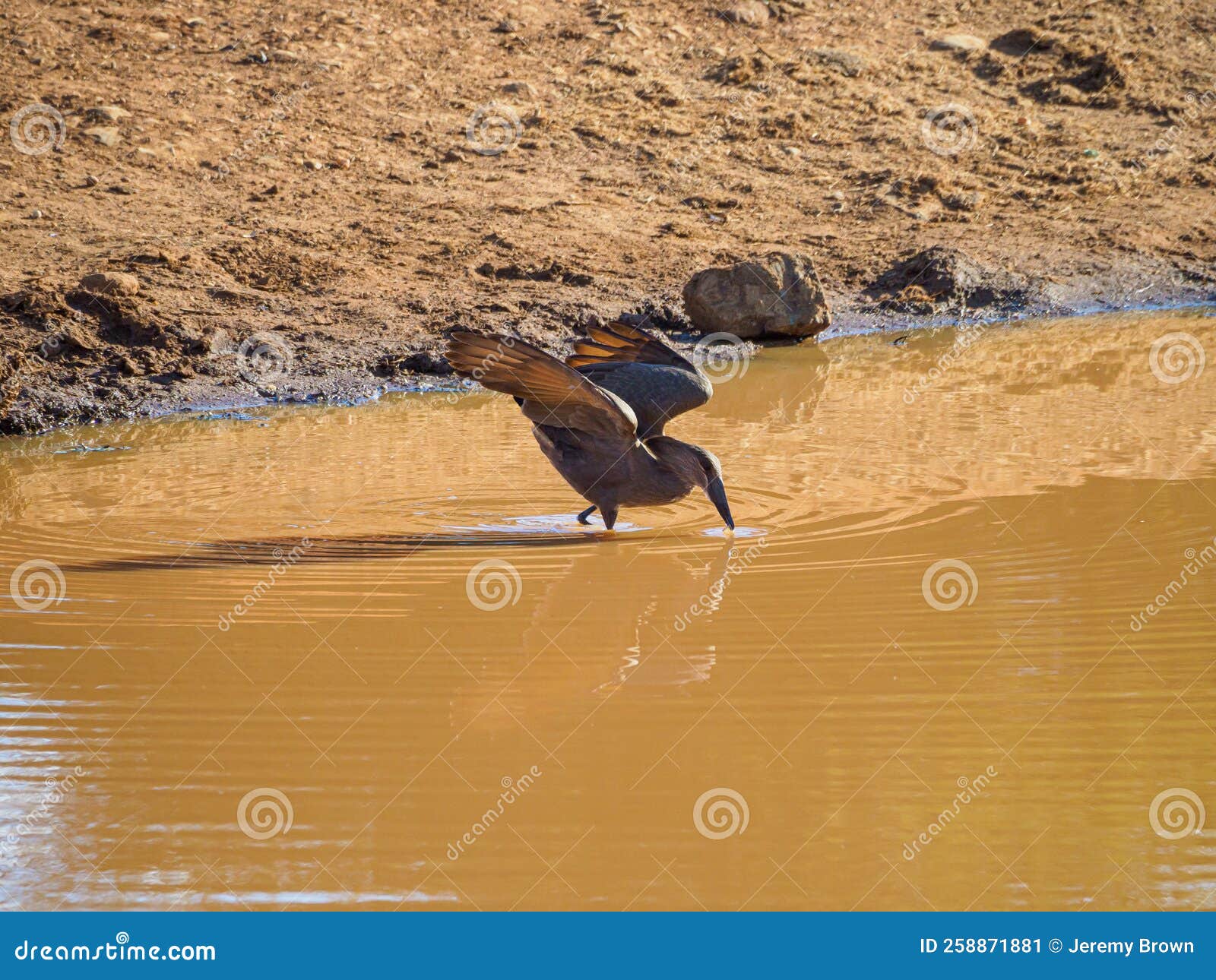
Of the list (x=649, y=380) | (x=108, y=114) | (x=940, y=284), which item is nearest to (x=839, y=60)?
(x=940, y=284)

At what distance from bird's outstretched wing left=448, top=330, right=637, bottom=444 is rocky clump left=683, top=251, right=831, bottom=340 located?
17.2ft

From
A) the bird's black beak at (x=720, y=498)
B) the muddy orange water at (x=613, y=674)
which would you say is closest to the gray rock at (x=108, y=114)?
the muddy orange water at (x=613, y=674)

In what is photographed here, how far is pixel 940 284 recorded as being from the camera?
45.8 feet

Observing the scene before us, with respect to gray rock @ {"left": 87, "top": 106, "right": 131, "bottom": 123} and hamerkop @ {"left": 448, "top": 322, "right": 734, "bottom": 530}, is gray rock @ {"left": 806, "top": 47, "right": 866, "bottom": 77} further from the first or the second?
hamerkop @ {"left": 448, "top": 322, "right": 734, "bottom": 530}

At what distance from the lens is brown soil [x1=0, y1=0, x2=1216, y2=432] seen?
11.6m

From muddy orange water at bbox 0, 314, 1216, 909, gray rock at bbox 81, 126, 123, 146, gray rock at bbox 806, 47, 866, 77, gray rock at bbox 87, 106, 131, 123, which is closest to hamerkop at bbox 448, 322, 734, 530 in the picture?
muddy orange water at bbox 0, 314, 1216, 909

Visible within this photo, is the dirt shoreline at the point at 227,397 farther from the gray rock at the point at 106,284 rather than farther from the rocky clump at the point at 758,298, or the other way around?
the gray rock at the point at 106,284

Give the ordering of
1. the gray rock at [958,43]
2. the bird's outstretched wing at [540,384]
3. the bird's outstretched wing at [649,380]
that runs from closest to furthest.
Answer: the bird's outstretched wing at [540,384] → the bird's outstretched wing at [649,380] → the gray rock at [958,43]

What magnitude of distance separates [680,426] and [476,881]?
20.8ft

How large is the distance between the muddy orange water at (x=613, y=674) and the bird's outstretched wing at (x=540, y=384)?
0.69m

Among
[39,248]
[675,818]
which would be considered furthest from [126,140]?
[675,818]

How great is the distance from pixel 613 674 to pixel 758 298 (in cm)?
726

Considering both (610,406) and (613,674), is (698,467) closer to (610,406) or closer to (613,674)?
(610,406)

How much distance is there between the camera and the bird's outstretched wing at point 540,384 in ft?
21.3
